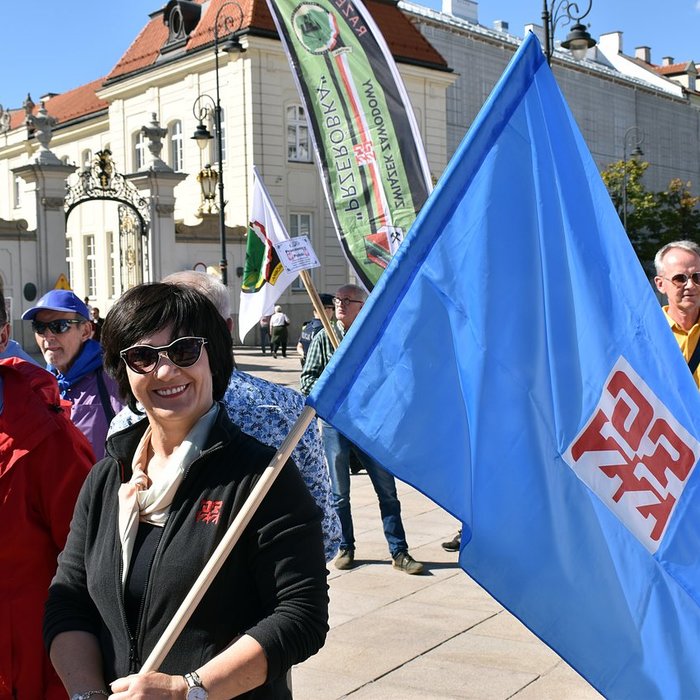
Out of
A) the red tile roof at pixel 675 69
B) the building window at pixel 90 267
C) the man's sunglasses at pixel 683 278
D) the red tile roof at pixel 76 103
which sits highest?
the red tile roof at pixel 675 69

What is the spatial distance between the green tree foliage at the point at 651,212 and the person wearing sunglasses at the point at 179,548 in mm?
50604

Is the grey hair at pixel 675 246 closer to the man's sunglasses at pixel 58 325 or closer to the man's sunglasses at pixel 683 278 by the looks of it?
the man's sunglasses at pixel 683 278

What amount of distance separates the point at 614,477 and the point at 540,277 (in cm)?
52

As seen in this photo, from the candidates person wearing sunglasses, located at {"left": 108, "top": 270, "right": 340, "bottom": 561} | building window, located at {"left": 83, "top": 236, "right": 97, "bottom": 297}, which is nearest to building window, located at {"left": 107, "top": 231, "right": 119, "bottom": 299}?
building window, located at {"left": 83, "top": 236, "right": 97, "bottom": 297}

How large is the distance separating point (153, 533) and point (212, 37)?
3772cm

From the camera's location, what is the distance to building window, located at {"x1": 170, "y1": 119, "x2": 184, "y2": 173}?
39.8 metres

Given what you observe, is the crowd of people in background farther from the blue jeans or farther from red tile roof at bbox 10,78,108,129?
red tile roof at bbox 10,78,108,129

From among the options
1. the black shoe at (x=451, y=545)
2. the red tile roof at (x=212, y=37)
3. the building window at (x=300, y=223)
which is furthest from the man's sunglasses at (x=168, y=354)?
the red tile roof at (x=212, y=37)

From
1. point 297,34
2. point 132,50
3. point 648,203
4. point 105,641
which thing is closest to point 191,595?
point 105,641

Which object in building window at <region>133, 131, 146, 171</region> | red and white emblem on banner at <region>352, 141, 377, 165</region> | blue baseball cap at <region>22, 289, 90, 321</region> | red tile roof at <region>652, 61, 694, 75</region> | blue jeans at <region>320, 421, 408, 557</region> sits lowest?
blue jeans at <region>320, 421, 408, 557</region>

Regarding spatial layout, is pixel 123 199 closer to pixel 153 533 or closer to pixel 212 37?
pixel 212 37

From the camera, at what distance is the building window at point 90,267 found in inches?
1539

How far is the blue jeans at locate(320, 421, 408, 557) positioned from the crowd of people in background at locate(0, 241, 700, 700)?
426cm

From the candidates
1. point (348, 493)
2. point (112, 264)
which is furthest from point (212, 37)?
point (348, 493)
